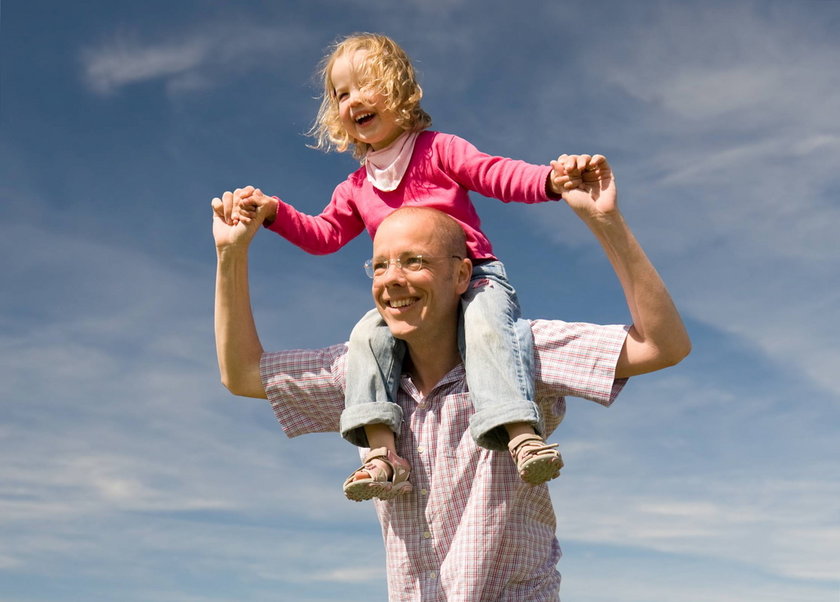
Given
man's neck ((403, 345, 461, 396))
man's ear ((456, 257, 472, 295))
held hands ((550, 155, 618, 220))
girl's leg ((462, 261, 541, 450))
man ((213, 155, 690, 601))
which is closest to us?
girl's leg ((462, 261, 541, 450))

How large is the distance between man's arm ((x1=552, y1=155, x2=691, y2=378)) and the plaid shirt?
0.15 metres

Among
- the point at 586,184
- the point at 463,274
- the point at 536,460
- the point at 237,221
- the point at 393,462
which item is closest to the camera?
the point at 536,460

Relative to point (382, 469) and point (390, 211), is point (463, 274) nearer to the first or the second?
point (390, 211)

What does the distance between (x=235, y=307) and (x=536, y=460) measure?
2.04 m

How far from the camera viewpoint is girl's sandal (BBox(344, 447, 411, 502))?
4.81m

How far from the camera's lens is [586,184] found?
495 cm

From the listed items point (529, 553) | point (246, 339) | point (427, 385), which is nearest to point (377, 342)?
point (427, 385)

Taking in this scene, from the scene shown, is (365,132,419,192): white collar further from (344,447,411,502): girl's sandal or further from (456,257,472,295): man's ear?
(344,447,411,502): girl's sandal

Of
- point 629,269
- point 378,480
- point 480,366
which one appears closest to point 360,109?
point 480,366

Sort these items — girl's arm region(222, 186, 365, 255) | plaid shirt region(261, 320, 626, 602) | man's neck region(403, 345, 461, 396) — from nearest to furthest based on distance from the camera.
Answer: plaid shirt region(261, 320, 626, 602) → man's neck region(403, 345, 461, 396) → girl's arm region(222, 186, 365, 255)

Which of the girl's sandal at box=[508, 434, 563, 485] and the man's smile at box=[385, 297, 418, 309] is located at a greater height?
the man's smile at box=[385, 297, 418, 309]

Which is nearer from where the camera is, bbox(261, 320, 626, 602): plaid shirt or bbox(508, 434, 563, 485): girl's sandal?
bbox(508, 434, 563, 485): girl's sandal

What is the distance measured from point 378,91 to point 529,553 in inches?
104

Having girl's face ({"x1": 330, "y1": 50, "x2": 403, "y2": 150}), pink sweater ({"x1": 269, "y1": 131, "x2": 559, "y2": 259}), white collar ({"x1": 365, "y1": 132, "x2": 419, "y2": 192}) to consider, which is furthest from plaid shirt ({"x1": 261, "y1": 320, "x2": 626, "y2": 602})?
girl's face ({"x1": 330, "y1": 50, "x2": 403, "y2": 150})
